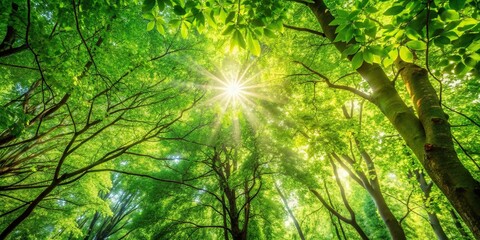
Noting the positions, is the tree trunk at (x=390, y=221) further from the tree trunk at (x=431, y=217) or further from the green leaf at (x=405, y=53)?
the green leaf at (x=405, y=53)

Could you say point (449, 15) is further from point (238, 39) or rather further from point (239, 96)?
point (239, 96)

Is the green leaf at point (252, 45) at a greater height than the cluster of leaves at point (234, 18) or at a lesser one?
lesser

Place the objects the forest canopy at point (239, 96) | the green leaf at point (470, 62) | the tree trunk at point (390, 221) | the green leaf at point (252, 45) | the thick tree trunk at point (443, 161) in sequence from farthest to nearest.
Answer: the tree trunk at point (390, 221), the green leaf at point (252, 45), the forest canopy at point (239, 96), the green leaf at point (470, 62), the thick tree trunk at point (443, 161)

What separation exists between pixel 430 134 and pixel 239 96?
19.8 feet

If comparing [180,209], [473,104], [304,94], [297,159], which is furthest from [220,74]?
[473,104]

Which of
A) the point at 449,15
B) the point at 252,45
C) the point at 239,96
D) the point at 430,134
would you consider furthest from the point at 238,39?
the point at 239,96

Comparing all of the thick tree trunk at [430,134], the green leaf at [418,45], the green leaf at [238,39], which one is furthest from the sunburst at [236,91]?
the green leaf at [418,45]

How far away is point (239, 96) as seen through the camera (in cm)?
735

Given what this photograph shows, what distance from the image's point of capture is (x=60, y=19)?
3154mm

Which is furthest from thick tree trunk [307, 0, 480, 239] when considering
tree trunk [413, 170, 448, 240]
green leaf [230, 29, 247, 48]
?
tree trunk [413, 170, 448, 240]

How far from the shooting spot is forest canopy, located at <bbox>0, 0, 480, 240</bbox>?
1507mm

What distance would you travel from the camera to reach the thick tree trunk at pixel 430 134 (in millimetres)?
1253

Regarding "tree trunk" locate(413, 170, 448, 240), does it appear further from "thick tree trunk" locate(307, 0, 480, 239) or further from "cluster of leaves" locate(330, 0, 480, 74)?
"cluster of leaves" locate(330, 0, 480, 74)

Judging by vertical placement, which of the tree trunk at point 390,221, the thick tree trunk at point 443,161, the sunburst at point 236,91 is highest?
the sunburst at point 236,91
